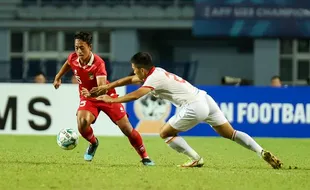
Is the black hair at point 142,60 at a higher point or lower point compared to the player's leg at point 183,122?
higher

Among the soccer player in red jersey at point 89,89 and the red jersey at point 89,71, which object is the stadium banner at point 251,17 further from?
the red jersey at point 89,71

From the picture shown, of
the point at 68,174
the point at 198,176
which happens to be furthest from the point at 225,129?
the point at 68,174

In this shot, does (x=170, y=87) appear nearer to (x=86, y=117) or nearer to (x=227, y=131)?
(x=227, y=131)

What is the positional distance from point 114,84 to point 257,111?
9.61 meters

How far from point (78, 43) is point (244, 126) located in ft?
30.1

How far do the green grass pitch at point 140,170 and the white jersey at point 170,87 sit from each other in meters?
0.96

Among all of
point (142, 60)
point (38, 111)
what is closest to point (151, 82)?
point (142, 60)

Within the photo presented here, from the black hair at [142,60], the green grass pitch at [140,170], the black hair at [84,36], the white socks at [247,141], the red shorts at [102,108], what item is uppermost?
the black hair at [84,36]

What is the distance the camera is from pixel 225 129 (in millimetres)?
14203

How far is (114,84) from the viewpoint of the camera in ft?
45.7

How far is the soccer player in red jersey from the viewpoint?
14.5 meters

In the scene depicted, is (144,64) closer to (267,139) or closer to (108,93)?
(108,93)

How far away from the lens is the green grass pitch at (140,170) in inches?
468

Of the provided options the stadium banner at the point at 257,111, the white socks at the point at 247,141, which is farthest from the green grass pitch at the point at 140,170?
the stadium banner at the point at 257,111
